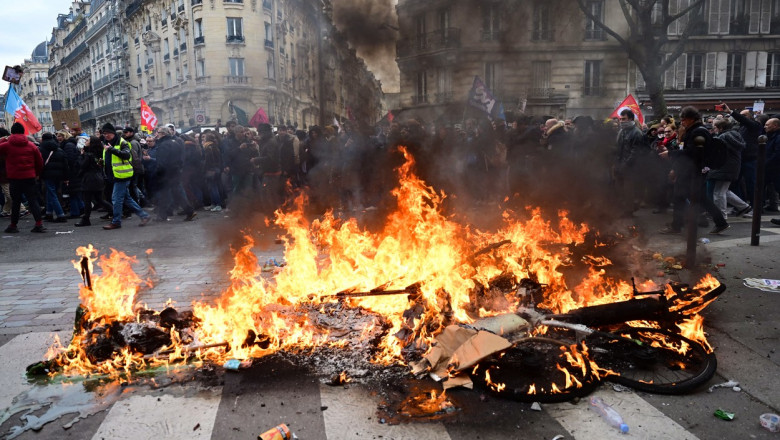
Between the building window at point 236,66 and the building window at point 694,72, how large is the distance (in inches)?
959

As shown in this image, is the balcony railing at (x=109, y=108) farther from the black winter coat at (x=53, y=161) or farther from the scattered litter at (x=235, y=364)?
the scattered litter at (x=235, y=364)

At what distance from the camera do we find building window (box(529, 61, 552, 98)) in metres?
7.69

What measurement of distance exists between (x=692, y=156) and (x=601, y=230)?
1.81 metres

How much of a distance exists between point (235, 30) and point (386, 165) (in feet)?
44.9

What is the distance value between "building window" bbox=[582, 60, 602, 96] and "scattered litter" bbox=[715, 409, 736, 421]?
21.6ft

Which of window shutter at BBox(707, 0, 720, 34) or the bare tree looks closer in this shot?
the bare tree

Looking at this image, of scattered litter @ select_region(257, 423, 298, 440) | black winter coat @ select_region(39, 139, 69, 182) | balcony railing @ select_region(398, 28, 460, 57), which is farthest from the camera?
black winter coat @ select_region(39, 139, 69, 182)

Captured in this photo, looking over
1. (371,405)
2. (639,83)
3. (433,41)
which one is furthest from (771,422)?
(639,83)

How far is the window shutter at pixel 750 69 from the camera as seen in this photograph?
89.3ft

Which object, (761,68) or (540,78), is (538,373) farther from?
(761,68)

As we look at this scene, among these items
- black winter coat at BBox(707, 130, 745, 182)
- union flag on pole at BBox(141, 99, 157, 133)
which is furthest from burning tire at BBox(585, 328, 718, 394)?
union flag on pole at BBox(141, 99, 157, 133)

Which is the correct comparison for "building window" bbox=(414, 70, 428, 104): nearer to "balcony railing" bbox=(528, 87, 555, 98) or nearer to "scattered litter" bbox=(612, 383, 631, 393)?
"balcony railing" bbox=(528, 87, 555, 98)

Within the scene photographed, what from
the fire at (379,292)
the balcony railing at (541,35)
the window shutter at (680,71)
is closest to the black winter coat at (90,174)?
the fire at (379,292)

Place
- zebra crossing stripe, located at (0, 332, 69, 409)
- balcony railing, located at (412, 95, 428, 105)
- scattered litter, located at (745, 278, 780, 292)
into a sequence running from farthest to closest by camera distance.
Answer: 1. balcony railing, located at (412, 95, 428, 105)
2. scattered litter, located at (745, 278, 780, 292)
3. zebra crossing stripe, located at (0, 332, 69, 409)
